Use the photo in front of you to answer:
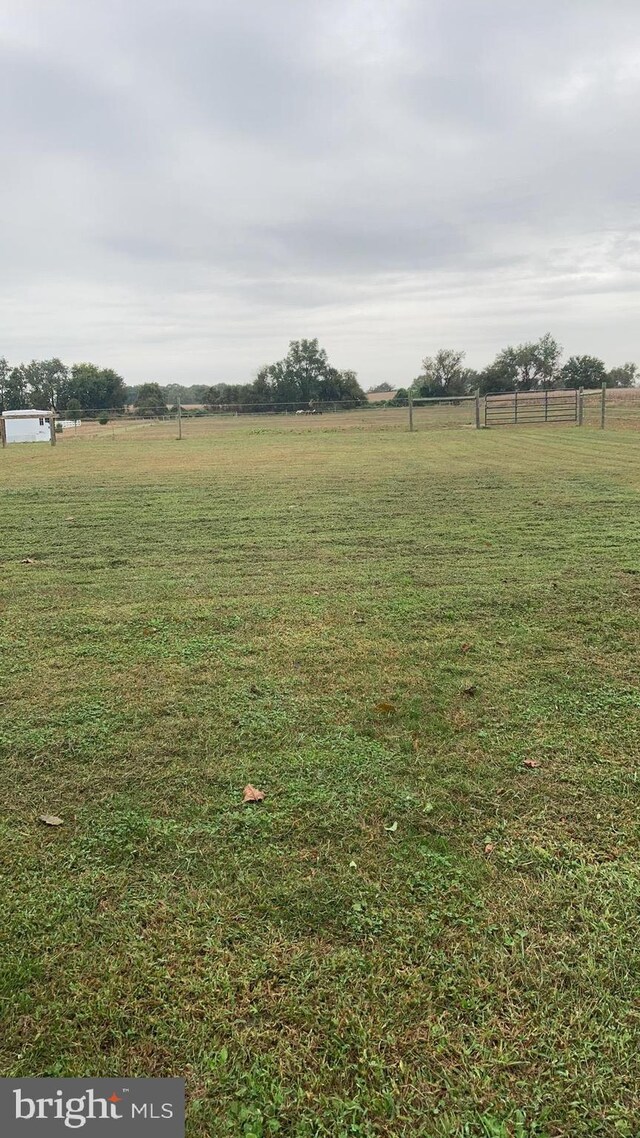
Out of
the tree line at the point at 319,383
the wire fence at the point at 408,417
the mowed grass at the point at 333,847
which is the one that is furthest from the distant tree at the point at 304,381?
the mowed grass at the point at 333,847

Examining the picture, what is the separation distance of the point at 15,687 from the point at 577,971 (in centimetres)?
254

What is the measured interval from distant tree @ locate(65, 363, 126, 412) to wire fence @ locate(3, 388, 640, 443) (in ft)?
114

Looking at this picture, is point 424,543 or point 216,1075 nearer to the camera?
point 216,1075

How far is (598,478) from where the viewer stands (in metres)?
9.52

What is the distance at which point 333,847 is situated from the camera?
195 centimetres

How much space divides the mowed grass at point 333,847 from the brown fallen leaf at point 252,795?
0.03 meters

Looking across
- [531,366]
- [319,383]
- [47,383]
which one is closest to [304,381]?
[319,383]

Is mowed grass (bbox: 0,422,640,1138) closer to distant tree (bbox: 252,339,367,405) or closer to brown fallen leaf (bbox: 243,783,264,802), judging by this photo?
brown fallen leaf (bbox: 243,783,264,802)

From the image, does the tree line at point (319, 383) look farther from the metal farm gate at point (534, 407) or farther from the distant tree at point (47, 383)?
the metal farm gate at point (534, 407)

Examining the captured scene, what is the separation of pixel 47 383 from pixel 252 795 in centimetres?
9038

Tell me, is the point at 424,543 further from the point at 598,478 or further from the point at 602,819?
the point at 598,478

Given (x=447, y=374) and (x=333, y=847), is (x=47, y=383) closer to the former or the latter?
(x=447, y=374)

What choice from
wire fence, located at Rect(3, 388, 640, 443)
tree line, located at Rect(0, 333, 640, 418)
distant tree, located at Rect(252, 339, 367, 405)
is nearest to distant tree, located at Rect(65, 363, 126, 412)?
tree line, located at Rect(0, 333, 640, 418)

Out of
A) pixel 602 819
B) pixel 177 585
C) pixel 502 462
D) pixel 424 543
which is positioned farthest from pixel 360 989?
pixel 502 462
